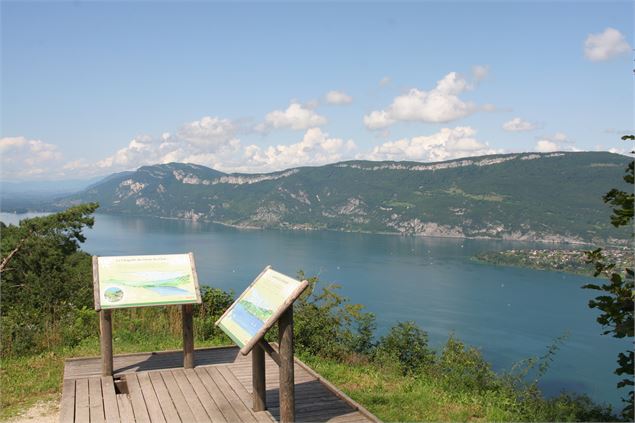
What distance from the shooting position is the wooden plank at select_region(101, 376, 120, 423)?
537 centimetres

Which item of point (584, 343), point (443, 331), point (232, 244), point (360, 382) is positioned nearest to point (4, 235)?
point (360, 382)

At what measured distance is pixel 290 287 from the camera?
16.6 ft

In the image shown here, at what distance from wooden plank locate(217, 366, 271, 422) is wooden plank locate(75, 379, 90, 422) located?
1641mm

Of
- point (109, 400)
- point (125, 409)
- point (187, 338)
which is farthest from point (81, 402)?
point (187, 338)

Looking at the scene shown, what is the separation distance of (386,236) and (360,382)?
16936 centimetres

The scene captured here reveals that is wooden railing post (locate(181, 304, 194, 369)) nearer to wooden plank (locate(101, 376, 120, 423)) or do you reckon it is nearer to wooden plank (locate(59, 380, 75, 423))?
wooden plank (locate(101, 376, 120, 423))

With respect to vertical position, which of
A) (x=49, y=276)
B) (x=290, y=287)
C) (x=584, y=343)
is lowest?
(x=584, y=343)

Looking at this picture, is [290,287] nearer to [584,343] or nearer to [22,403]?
[22,403]

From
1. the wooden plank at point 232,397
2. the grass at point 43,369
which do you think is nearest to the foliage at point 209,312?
the grass at point 43,369

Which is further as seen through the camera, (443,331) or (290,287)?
(443,331)

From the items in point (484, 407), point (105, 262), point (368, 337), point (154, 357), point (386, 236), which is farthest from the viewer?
point (386, 236)

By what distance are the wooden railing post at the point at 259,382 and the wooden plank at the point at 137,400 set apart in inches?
44.1

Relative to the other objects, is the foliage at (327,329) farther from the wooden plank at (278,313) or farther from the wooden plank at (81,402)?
the wooden plank at (278,313)

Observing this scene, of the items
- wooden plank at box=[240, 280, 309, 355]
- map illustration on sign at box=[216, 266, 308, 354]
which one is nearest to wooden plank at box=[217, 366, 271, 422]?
map illustration on sign at box=[216, 266, 308, 354]
